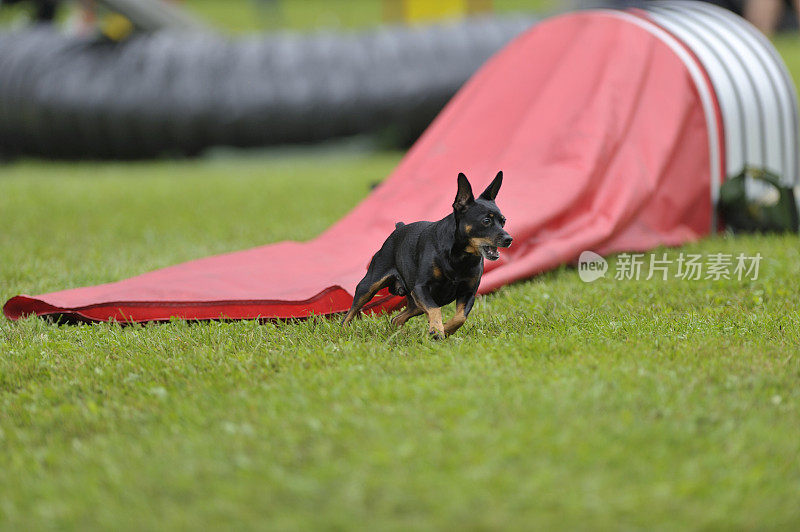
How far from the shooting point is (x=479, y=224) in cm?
326

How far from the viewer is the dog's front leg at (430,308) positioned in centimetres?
344

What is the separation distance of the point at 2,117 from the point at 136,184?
3320 millimetres

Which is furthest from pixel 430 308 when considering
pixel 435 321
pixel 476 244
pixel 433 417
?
pixel 433 417

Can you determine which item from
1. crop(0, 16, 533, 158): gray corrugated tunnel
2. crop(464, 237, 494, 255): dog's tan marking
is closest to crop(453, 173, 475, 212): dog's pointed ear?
crop(464, 237, 494, 255): dog's tan marking

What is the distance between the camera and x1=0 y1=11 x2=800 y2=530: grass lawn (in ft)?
7.50

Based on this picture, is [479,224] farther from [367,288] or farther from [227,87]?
[227,87]

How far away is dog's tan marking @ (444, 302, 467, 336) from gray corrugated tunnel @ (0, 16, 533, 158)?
780 cm

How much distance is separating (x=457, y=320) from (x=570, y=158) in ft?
7.62

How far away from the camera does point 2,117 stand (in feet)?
37.9

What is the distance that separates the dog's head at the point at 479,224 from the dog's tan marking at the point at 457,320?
263 millimetres

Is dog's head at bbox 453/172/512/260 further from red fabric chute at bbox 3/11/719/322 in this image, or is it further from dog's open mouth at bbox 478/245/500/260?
red fabric chute at bbox 3/11/719/322

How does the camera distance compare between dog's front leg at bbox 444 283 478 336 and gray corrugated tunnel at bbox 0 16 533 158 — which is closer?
dog's front leg at bbox 444 283 478 336

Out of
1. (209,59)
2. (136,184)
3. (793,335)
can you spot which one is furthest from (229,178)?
(793,335)

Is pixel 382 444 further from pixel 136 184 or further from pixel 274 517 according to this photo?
pixel 136 184
